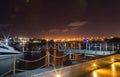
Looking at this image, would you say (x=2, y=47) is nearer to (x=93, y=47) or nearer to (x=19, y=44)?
(x=93, y=47)

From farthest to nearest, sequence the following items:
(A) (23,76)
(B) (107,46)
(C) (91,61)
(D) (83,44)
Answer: (D) (83,44)
(B) (107,46)
(C) (91,61)
(A) (23,76)

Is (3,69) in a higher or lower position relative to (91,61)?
lower

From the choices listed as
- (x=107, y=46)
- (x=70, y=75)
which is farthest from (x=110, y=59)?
(x=107, y=46)

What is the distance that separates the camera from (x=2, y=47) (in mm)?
28422

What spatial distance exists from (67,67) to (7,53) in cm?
2243

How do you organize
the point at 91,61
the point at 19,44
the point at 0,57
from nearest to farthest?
the point at 91,61 → the point at 0,57 → the point at 19,44

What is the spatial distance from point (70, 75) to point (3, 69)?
11.0 metres

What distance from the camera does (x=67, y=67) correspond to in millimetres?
7609

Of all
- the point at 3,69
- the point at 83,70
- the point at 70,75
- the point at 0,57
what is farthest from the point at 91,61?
the point at 0,57

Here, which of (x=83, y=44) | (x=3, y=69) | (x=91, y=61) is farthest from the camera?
(x=83, y=44)

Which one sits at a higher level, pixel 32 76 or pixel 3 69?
pixel 32 76

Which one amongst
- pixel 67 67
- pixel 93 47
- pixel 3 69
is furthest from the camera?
pixel 93 47

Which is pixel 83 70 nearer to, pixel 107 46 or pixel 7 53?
pixel 107 46

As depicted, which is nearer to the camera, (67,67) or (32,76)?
(32,76)
